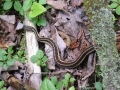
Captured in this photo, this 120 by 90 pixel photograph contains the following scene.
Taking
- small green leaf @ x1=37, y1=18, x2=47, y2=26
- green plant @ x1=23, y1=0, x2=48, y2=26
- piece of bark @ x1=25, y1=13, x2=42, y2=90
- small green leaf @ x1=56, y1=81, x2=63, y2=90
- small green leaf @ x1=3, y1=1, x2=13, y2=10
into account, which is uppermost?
small green leaf @ x1=3, y1=1, x2=13, y2=10

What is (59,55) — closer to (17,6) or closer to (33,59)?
(33,59)

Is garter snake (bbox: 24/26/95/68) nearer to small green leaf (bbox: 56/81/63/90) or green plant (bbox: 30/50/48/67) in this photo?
green plant (bbox: 30/50/48/67)

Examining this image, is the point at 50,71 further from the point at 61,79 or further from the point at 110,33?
the point at 110,33

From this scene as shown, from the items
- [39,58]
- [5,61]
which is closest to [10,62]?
[5,61]

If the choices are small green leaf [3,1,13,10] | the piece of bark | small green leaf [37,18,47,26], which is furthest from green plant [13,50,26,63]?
small green leaf [3,1,13,10]

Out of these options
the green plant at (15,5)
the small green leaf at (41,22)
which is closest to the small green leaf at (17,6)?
the green plant at (15,5)

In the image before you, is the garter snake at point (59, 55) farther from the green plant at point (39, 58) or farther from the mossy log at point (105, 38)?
the mossy log at point (105, 38)

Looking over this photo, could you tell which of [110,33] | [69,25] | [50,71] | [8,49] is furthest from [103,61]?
[8,49]
